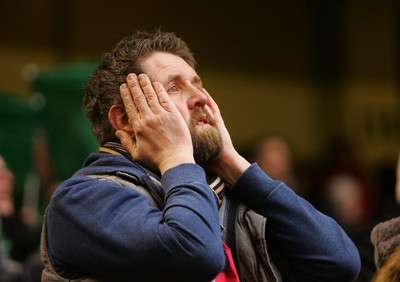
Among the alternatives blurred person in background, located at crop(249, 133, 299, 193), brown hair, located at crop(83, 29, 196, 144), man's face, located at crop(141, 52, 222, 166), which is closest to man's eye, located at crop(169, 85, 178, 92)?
man's face, located at crop(141, 52, 222, 166)

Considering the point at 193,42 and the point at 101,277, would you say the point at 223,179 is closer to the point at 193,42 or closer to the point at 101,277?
the point at 101,277

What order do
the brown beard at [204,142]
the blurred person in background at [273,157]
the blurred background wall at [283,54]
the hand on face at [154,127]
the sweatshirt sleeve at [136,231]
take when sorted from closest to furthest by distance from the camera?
the sweatshirt sleeve at [136,231], the hand on face at [154,127], the brown beard at [204,142], the blurred person in background at [273,157], the blurred background wall at [283,54]

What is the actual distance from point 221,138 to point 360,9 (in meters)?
8.99

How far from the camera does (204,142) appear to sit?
10.6 ft

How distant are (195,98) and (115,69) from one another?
26 cm

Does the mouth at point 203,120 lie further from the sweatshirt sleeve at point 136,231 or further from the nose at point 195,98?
the sweatshirt sleeve at point 136,231

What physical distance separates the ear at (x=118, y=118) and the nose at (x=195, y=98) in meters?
0.20

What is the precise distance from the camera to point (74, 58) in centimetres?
958

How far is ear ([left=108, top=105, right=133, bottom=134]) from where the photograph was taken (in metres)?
→ 3.28

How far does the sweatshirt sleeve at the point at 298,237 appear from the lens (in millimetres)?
3207

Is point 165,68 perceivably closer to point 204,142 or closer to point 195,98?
point 195,98

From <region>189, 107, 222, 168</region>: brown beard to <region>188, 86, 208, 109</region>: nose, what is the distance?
19 mm

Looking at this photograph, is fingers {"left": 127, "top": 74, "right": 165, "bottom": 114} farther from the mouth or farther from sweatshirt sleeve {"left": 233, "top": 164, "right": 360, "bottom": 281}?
sweatshirt sleeve {"left": 233, "top": 164, "right": 360, "bottom": 281}

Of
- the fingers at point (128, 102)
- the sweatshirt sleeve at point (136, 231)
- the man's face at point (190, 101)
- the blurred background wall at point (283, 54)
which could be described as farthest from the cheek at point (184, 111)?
the blurred background wall at point (283, 54)
